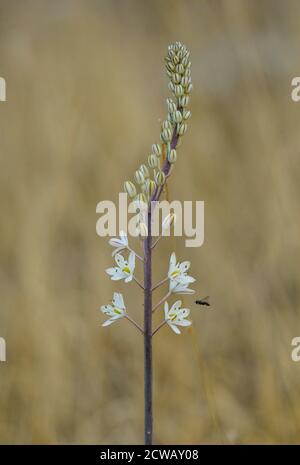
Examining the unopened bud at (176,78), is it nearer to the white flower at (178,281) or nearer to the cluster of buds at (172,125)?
the cluster of buds at (172,125)

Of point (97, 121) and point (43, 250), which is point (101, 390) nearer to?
point (43, 250)

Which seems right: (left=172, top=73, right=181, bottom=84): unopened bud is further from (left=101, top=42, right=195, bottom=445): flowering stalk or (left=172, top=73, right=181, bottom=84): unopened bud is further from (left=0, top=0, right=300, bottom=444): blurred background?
(left=0, top=0, right=300, bottom=444): blurred background

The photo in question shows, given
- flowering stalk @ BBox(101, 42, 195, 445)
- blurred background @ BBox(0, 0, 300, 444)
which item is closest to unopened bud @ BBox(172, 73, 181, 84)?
flowering stalk @ BBox(101, 42, 195, 445)

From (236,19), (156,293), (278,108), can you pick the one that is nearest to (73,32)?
(236,19)

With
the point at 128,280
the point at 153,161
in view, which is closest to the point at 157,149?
the point at 153,161

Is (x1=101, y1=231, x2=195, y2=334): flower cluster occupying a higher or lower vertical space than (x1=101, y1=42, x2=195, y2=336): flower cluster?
lower

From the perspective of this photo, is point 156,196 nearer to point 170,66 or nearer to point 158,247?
point 170,66
